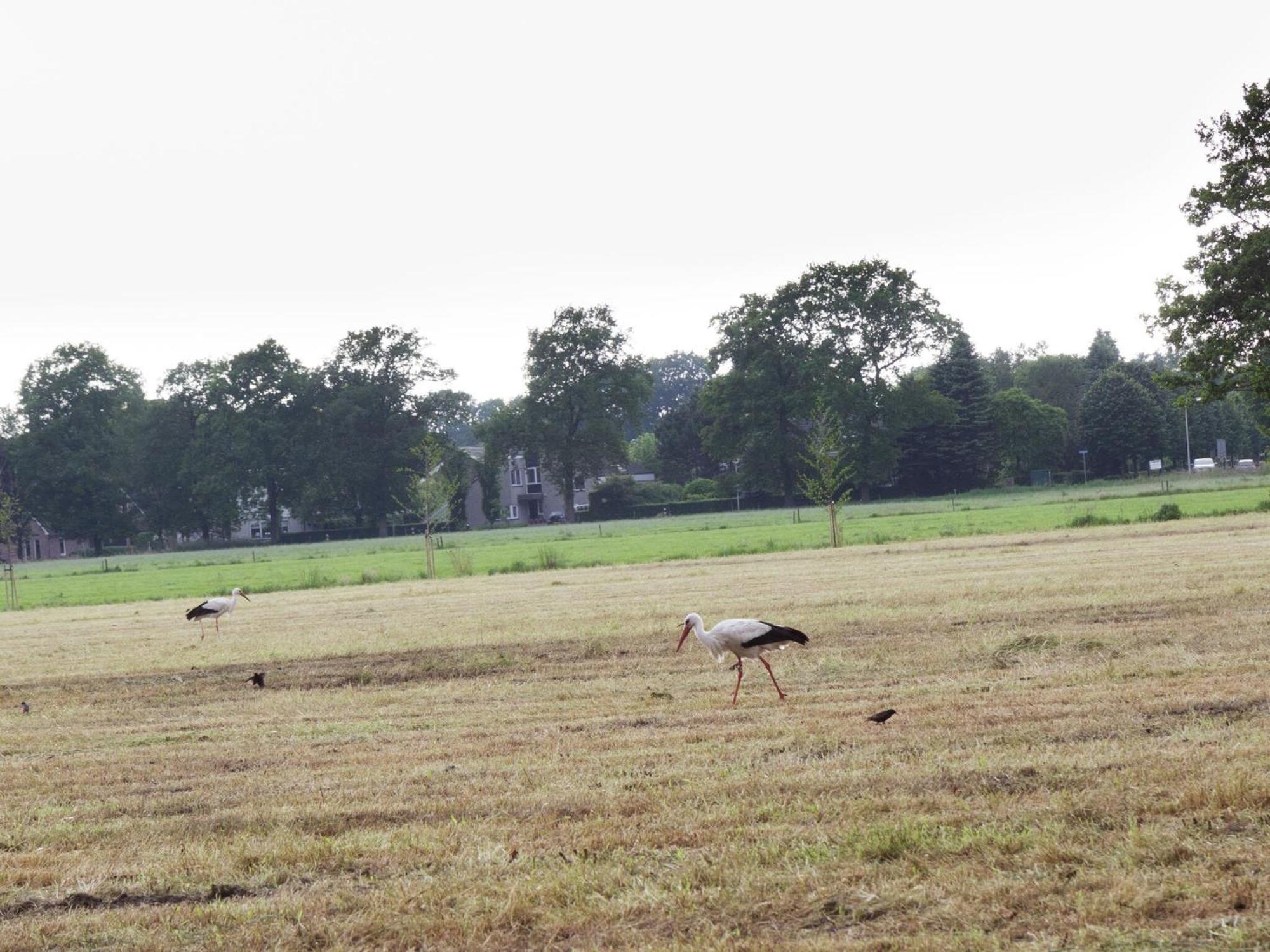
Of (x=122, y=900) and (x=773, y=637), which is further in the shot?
(x=773, y=637)

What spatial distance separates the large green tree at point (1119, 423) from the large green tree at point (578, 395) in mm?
38920

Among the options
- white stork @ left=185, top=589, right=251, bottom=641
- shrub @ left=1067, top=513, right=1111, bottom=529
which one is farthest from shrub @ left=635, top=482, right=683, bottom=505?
white stork @ left=185, top=589, right=251, bottom=641

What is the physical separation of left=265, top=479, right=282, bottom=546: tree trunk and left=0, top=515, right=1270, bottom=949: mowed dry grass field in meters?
95.1

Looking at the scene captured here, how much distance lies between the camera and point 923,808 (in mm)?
7273

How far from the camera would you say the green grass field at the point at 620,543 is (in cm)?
4469

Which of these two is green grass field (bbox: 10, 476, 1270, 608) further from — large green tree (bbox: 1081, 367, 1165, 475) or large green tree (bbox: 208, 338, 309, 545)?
large green tree (bbox: 1081, 367, 1165, 475)

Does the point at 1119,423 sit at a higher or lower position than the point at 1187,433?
higher

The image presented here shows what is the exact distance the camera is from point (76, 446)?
114562 millimetres

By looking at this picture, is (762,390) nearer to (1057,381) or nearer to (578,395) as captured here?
(578,395)

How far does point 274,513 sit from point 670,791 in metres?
109

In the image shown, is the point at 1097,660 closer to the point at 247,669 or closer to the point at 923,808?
the point at 923,808

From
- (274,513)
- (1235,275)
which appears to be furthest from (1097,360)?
(1235,275)

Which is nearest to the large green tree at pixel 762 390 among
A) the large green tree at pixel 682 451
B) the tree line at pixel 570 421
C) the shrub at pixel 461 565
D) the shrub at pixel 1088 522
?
the tree line at pixel 570 421

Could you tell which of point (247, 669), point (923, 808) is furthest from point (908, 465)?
point (923, 808)
